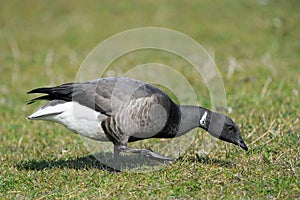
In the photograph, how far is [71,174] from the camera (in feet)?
18.7

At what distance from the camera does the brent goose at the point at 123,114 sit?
573cm

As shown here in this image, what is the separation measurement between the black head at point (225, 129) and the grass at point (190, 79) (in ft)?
0.79

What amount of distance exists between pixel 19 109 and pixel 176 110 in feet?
15.0

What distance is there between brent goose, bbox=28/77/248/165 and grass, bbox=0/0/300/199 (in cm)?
37

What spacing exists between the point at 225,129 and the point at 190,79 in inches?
188

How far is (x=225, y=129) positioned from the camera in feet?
19.7

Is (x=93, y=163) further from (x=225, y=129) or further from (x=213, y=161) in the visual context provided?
(x=225, y=129)

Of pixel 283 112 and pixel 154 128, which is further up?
pixel 154 128

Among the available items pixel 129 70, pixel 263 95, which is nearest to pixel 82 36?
pixel 129 70

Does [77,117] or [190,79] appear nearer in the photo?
[77,117]

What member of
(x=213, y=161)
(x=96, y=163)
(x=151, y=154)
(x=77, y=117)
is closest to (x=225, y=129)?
(x=213, y=161)

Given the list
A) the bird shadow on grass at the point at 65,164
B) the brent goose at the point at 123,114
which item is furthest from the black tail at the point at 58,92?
the bird shadow on grass at the point at 65,164

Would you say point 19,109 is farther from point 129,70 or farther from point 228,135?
point 228,135

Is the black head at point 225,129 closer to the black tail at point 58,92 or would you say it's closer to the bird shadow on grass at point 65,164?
the bird shadow on grass at point 65,164
